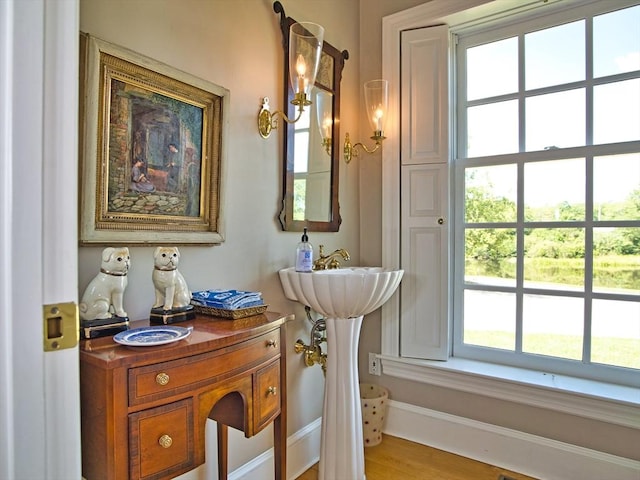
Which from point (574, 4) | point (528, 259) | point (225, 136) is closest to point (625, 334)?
point (528, 259)

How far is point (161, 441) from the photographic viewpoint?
2.69 ft

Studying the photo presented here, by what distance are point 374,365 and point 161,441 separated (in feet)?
5.01

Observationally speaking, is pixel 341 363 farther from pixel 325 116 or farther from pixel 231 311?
pixel 325 116

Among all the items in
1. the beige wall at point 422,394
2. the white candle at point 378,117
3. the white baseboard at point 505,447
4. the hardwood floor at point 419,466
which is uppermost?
the white candle at point 378,117

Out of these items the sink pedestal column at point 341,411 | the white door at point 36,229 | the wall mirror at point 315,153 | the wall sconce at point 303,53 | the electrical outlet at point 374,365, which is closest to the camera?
the white door at point 36,229

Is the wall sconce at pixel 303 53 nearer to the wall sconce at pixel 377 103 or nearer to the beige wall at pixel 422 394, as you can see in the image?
the wall sconce at pixel 377 103

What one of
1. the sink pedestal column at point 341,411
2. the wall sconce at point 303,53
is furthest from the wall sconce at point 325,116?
the sink pedestal column at point 341,411

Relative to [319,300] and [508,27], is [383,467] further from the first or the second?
[508,27]

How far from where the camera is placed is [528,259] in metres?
1.92

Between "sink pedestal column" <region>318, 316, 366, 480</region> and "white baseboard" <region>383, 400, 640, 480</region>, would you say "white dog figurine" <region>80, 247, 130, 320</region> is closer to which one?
"sink pedestal column" <region>318, 316, 366, 480</region>

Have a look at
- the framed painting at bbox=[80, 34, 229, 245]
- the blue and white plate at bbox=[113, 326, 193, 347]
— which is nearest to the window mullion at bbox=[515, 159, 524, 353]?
the framed painting at bbox=[80, 34, 229, 245]

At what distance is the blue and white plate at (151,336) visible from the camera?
0.84 metres

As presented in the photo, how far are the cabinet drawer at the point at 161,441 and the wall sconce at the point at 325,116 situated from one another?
1435 millimetres

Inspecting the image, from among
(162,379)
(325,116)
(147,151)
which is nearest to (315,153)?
(325,116)
